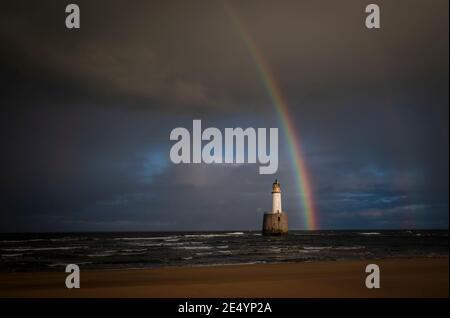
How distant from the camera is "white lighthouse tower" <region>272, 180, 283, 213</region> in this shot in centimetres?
7162

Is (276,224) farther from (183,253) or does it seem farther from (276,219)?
(183,253)

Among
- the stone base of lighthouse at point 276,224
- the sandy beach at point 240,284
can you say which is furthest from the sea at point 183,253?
the sandy beach at point 240,284

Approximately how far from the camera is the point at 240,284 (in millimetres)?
15828

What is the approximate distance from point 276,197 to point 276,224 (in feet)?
12.8

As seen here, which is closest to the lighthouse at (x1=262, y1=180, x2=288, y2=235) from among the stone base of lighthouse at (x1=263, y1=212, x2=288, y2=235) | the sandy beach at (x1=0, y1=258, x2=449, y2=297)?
the stone base of lighthouse at (x1=263, y1=212, x2=288, y2=235)

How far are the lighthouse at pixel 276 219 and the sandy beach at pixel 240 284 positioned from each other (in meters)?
50.3

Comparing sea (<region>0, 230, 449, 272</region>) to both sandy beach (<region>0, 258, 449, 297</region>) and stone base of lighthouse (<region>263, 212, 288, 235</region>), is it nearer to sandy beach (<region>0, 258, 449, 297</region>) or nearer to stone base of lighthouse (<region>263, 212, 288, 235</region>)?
stone base of lighthouse (<region>263, 212, 288, 235</region>)

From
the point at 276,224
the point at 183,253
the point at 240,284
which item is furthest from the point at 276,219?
the point at 240,284
